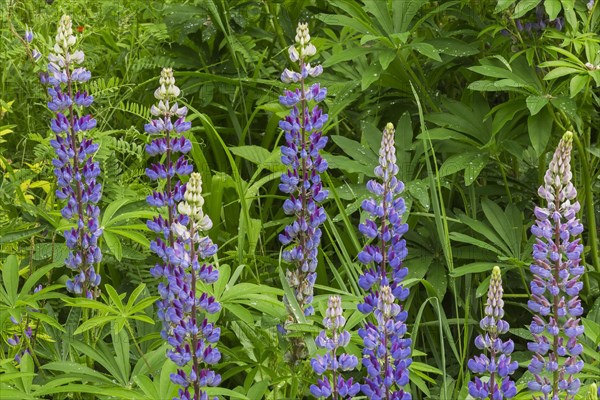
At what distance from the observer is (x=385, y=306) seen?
2.17 meters

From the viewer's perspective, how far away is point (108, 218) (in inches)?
114

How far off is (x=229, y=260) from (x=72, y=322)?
84cm

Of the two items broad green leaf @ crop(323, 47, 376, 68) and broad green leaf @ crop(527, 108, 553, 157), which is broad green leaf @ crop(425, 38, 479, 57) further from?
broad green leaf @ crop(527, 108, 553, 157)

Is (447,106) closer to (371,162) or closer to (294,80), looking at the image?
(371,162)

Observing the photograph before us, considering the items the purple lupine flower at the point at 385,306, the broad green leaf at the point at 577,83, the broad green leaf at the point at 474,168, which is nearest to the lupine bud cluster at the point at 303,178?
the purple lupine flower at the point at 385,306

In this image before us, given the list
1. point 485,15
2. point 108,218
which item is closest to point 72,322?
point 108,218

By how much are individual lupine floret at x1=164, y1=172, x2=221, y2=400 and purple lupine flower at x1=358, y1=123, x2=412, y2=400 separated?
0.36 metres

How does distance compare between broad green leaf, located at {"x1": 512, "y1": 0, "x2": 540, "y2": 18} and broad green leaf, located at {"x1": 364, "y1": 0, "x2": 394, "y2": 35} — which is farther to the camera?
broad green leaf, located at {"x1": 364, "y1": 0, "x2": 394, "y2": 35}

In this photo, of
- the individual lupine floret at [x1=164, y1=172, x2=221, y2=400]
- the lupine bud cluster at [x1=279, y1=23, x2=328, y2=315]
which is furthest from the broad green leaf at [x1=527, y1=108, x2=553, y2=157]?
the individual lupine floret at [x1=164, y1=172, x2=221, y2=400]

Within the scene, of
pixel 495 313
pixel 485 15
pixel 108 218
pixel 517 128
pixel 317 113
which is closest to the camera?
pixel 495 313

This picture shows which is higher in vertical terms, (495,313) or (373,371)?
(495,313)

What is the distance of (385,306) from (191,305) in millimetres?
431

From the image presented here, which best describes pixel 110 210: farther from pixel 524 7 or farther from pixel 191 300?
pixel 524 7

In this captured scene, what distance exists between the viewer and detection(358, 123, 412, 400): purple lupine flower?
86.4 inches
